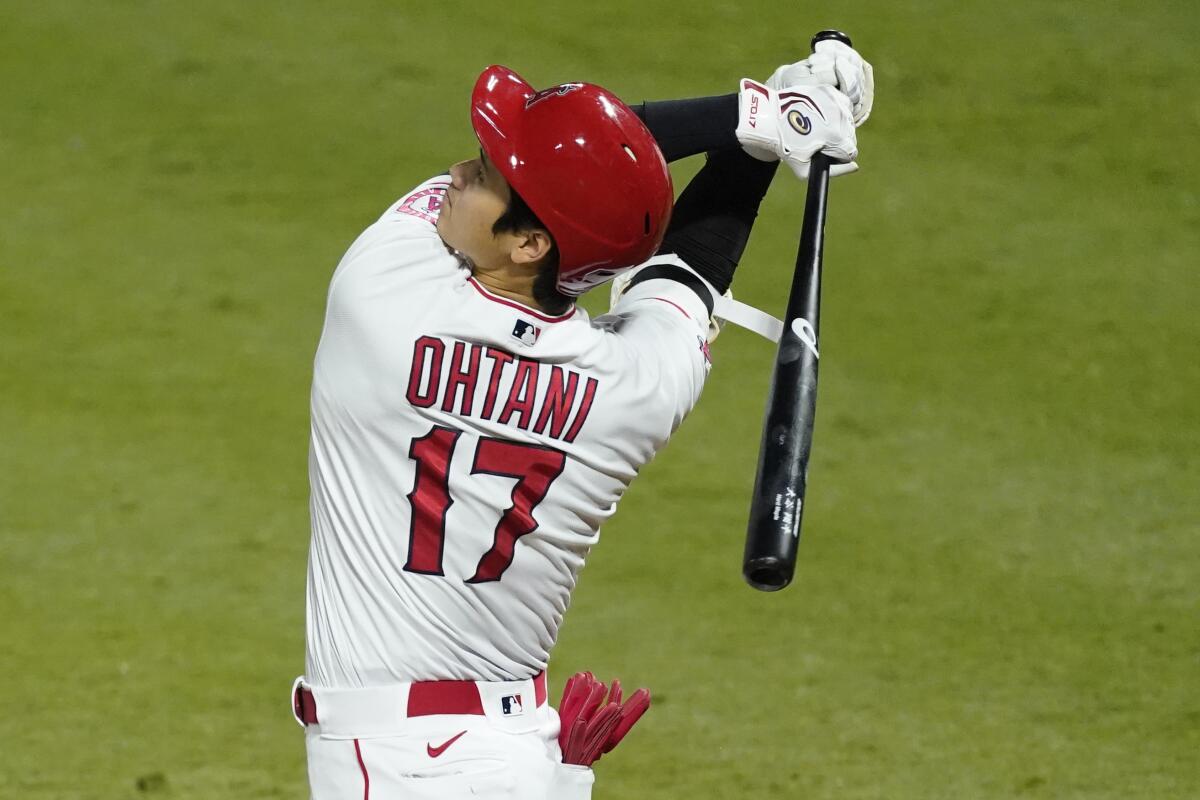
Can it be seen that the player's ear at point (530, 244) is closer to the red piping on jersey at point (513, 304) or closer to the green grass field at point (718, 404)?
the red piping on jersey at point (513, 304)

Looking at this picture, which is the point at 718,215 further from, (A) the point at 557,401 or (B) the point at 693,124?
(A) the point at 557,401

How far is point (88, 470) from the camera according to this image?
5949 mm

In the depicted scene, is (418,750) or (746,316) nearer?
(418,750)

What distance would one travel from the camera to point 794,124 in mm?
3145

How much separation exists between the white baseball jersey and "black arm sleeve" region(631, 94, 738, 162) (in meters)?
0.45

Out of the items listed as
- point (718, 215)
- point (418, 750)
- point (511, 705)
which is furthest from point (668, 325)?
point (418, 750)

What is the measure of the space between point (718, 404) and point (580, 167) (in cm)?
380

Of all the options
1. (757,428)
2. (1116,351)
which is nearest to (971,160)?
(1116,351)

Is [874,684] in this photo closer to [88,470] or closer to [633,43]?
[88,470]

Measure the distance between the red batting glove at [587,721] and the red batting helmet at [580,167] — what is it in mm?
767

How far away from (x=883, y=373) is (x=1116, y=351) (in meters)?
0.97

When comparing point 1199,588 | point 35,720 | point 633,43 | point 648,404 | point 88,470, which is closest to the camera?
point 648,404

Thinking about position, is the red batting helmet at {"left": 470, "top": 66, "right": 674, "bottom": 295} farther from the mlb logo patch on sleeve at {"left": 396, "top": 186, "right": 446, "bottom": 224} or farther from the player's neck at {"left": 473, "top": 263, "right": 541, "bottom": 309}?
the mlb logo patch on sleeve at {"left": 396, "top": 186, "right": 446, "bottom": 224}

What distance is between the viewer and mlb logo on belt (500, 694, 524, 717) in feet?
9.35
